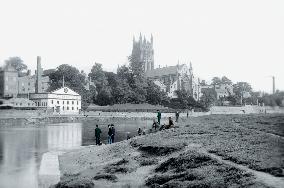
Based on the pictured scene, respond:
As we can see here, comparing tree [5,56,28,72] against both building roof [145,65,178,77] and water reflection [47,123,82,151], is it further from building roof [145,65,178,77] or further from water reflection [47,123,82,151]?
water reflection [47,123,82,151]

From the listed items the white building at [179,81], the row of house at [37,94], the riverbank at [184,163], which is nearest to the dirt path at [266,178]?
the riverbank at [184,163]

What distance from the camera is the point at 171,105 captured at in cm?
12006

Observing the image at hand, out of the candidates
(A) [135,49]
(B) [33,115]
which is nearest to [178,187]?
(B) [33,115]

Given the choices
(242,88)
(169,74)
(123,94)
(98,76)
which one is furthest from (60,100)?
(242,88)

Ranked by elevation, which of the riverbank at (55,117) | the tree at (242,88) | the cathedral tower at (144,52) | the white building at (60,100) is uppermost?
the cathedral tower at (144,52)

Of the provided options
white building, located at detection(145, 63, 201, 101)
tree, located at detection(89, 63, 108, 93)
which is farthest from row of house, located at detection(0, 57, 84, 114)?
white building, located at detection(145, 63, 201, 101)

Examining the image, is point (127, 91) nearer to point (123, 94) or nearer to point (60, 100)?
point (123, 94)

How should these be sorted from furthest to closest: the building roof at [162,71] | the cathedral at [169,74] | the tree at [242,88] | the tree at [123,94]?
the tree at [242,88] → the building roof at [162,71] → the cathedral at [169,74] → the tree at [123,94]

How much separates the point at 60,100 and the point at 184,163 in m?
98.4

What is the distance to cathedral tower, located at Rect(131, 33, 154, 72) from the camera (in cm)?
19112

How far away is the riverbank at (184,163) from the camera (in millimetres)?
15164

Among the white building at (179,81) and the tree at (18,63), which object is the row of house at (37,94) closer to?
the tree at (18,63)

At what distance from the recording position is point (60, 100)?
113 meters

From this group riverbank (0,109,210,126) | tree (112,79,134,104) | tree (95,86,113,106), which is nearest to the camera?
riverbank (0,109,210,126)
